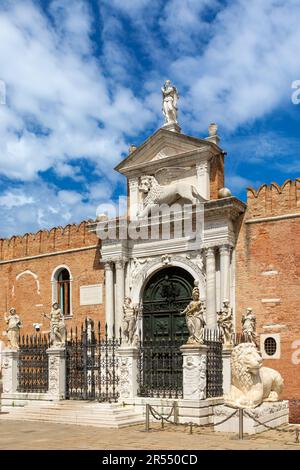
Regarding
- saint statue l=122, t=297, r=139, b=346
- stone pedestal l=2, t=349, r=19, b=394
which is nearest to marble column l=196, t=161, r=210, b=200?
saint statue l=122, t=297, r=139, b=346

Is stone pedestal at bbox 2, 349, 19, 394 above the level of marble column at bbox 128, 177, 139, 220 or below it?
below

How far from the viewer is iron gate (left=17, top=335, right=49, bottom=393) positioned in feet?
55.5

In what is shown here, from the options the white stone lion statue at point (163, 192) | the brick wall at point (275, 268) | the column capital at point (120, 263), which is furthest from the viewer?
the column capital at point (120, 263)

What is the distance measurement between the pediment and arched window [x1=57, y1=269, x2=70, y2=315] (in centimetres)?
450

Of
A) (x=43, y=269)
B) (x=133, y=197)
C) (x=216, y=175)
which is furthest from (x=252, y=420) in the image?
(x=43, y=269)

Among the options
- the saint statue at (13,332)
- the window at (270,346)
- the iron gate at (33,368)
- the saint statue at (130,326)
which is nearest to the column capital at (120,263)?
the saint statue at (13,332)

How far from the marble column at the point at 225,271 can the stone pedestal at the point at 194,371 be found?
3780mm

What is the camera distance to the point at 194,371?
1407 cm

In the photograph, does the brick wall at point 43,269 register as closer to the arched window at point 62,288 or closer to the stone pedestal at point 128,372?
the arched window at point 62,288

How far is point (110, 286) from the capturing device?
802 inches

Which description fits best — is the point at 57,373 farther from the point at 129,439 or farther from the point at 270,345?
the point at 270,345

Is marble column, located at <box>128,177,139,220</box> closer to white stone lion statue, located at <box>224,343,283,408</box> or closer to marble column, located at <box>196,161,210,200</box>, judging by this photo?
marble column, located at <box>196,161,210,200</box>

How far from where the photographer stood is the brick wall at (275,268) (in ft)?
55.3
